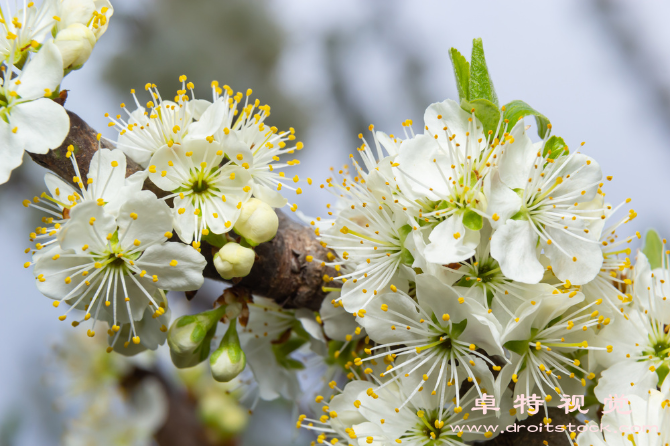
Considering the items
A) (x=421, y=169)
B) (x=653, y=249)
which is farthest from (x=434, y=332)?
(x=653, y=249)

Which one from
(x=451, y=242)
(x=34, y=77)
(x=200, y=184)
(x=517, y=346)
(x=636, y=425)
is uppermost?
(x=34, y=77)

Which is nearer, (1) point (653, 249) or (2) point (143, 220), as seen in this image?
(2) point (143, 220)

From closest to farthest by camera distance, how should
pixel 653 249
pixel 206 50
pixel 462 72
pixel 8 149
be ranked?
pixel 8 149 < pixel 462 72 < pixel 653 249 < pixel 206 50

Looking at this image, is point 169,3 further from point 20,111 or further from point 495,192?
point 495,192

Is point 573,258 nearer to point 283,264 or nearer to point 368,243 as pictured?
point 368,243

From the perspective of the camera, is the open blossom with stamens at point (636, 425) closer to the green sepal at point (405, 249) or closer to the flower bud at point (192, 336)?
the green sepal at point (405, 249)

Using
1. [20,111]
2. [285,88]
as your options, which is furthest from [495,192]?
[285,88]
